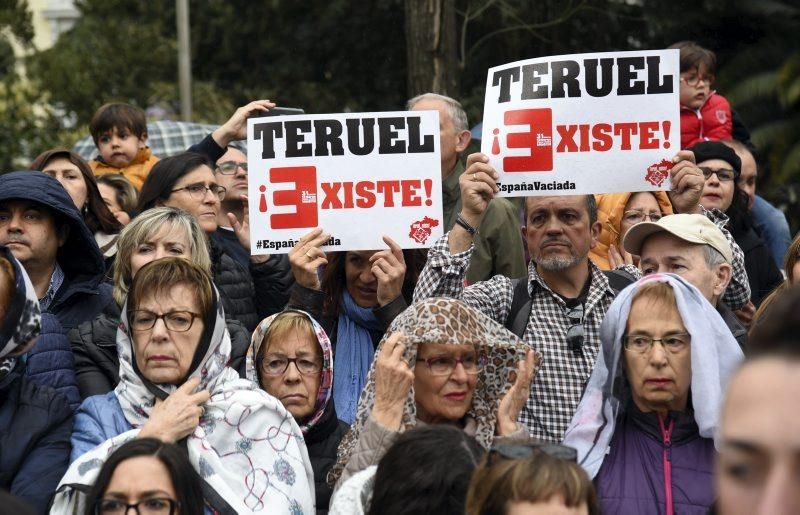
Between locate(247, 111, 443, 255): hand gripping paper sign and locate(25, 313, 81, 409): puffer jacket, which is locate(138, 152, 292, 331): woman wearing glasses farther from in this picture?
locate(25, 313, 81, 409): puffer jacket

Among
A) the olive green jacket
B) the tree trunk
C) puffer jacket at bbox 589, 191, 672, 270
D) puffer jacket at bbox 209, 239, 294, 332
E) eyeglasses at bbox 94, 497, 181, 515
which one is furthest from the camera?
the tree trunk

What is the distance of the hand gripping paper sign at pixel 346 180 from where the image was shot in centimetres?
595

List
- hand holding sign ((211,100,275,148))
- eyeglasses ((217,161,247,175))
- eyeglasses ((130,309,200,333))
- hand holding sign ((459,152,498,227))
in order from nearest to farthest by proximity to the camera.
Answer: eyeglasses ((130,309,200,333))
hand holding sign ((459,152,498,227))
hand holding sign ((211,100,275,148))
eyeglasses ((217,161,247,175))

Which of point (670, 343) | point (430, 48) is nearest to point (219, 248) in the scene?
point (670, 343)

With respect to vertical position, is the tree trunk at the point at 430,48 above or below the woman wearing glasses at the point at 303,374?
above

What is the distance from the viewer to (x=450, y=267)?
5512 millimetres

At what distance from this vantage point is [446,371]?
197 inches

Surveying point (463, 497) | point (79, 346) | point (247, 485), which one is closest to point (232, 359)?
point (79, 346)

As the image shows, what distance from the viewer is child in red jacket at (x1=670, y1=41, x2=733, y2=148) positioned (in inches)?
338

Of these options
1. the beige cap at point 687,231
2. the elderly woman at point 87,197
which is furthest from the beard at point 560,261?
the elderly woman at point 87,197

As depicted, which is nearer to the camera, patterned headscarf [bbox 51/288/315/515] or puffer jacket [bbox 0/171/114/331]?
patterned headscarf [bbox 51/288/315/515]

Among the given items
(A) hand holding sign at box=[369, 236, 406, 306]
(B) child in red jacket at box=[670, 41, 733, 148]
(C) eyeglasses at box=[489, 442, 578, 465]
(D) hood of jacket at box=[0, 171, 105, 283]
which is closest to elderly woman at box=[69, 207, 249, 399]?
(D) hood of jacket at box=[0, 171, 105, 283]

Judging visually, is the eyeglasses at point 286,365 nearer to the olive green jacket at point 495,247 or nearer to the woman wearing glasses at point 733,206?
the olive green jacket at point 495,247

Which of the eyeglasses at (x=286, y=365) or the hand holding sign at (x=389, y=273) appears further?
the hand holding sign at (x=389, y=273)
